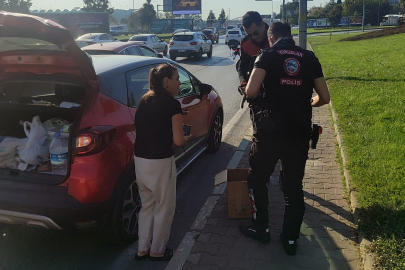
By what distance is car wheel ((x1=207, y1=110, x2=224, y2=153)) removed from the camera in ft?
21.0

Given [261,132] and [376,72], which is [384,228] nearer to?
[261,132]

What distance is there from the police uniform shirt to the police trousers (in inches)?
6.1

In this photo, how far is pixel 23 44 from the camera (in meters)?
3.86

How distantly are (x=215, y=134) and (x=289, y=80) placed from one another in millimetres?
3386

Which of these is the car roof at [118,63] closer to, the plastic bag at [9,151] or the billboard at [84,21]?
the plastic bag at [9,151]

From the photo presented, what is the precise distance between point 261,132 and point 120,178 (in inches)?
50.0

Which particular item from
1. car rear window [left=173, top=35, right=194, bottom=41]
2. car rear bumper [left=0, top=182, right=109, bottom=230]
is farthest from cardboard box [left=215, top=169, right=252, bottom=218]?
car rear window [left=173, top=35, right=194, bottom=41]

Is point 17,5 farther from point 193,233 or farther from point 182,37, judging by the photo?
point 193,233

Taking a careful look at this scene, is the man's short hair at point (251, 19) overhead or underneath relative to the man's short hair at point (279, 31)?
overhead

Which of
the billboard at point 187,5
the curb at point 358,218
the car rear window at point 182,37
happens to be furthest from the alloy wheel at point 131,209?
the billboard at point 187,5

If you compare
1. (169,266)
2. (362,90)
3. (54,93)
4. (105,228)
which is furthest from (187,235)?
(362,90)

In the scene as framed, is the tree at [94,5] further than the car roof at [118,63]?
Yes

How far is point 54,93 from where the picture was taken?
15.2 ft

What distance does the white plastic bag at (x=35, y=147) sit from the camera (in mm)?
3662
